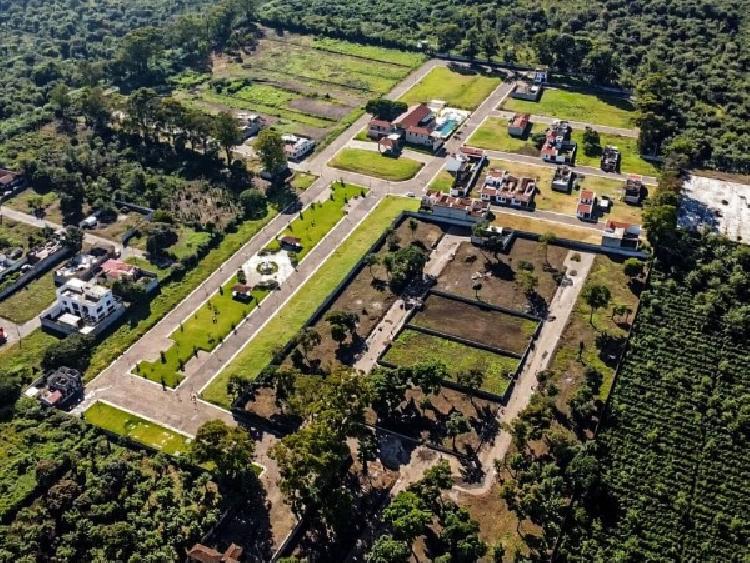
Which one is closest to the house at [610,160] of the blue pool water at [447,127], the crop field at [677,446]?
the blue pool water at [447,127]

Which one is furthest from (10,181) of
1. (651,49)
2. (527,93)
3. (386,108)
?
(651,49)

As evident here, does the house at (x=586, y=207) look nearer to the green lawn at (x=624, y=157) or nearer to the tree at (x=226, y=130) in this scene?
the green lawn at (x=624, y=157)

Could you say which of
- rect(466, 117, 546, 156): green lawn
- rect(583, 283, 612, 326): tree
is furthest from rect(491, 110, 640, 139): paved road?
rect(583, 283, 612, 326): tree

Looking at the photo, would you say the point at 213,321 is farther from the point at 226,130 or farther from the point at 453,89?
the point at 453,89

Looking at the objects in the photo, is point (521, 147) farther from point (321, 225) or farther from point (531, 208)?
point (321, 225)

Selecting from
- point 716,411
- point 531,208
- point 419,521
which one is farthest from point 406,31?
point 419,521
